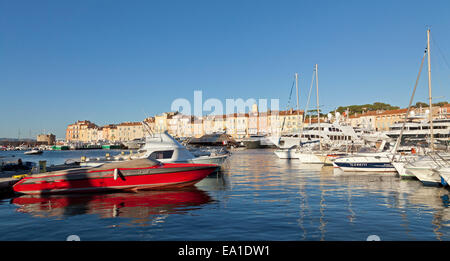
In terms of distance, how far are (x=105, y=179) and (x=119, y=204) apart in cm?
317

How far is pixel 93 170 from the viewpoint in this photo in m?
18.3

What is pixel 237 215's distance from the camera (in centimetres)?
1314

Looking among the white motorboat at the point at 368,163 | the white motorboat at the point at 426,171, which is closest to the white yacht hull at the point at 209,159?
the white motorboat at the point at 368,163

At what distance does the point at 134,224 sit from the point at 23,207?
667 centimetres

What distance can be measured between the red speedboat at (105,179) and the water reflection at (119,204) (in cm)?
39

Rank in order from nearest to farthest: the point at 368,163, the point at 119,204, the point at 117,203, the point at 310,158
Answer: the point at 119,204
the point at 117,203
the point at 368,163
the point at 310,158

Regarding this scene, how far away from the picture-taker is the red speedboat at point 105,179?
18141mm

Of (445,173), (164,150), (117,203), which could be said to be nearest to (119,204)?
(117,203)

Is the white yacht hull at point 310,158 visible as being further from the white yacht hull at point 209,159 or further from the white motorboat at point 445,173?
the white motorboat at point 445,173

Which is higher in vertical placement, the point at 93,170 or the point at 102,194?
the point at 93,170

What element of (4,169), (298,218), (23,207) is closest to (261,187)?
(298,218)

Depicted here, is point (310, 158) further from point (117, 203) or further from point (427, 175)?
point (117, 203)
